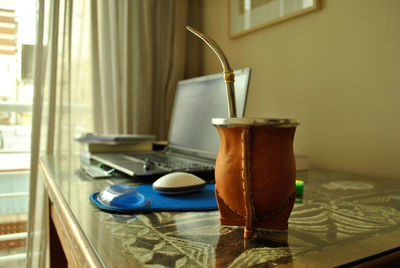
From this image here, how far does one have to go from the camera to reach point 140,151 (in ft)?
4.09

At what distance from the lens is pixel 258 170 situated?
0.39m

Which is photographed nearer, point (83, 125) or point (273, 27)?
point (273, 27)

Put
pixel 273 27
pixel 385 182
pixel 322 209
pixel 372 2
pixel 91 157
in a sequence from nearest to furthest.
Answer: pixel 322 209 < pixel 385 182 < pixel 372 2 < pixel 91 157 < pixel 273 27

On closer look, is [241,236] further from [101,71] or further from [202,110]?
[101,71]

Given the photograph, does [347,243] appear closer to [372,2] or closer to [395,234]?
[395,234]

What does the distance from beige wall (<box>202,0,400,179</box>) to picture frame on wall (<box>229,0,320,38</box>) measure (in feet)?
0.09

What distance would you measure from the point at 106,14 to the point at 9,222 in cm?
101


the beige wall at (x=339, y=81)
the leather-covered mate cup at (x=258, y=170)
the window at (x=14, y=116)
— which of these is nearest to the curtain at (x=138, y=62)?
the window at (x=14, y=116)

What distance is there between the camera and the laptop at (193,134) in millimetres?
821

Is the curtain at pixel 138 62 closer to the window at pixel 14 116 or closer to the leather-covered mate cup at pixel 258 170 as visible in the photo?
the window at pixel 14 116

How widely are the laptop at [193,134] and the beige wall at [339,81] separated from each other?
302mm

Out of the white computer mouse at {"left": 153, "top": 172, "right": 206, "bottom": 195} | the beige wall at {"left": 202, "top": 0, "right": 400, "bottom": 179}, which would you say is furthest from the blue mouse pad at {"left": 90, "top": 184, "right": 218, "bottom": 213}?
the beige wall at {"left": 202, "top": 0, "right": 400, "bottom": 179}

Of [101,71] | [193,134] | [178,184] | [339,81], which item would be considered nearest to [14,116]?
[101,71]

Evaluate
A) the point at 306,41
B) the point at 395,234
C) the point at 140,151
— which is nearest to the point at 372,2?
the point at 306,41
